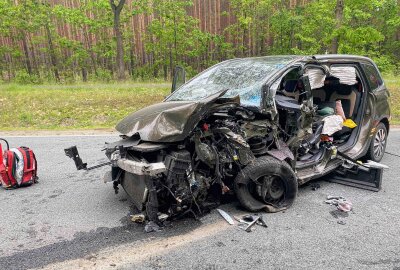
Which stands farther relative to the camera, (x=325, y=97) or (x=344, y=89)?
(x=325, y=97)

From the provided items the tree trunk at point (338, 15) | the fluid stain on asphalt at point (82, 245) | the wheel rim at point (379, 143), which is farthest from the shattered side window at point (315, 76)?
the tree trunk at point (338, 15)

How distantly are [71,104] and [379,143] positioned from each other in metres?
9.18

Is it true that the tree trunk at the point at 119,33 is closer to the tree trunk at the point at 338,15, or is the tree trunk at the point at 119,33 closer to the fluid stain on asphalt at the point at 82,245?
the tree trunk at the point at 338,15

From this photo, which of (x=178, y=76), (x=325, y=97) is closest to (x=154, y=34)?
(x=178, y=76)

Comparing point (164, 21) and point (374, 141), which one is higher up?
point (164, 21)

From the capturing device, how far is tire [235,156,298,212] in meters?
3.86

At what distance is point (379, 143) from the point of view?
5.82m

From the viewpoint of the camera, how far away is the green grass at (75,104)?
10.2m

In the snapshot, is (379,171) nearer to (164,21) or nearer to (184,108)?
(184,108)

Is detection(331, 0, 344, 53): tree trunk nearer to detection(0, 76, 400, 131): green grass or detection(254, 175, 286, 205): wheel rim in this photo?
detection(0, 76, 400, 131): green grass

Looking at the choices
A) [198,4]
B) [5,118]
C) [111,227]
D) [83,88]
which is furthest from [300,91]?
[198,4]

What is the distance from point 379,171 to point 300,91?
1517 mm

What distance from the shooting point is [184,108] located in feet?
11.9

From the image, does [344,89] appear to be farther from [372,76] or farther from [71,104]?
[71,104]
